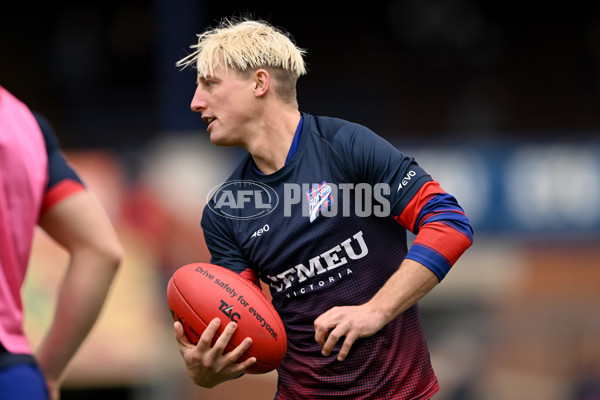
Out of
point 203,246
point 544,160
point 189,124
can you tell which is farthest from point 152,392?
point 544,160

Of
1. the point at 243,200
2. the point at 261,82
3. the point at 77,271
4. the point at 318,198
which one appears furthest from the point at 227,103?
the point at 77,271

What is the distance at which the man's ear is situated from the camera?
343cm

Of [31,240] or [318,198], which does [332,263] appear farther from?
[31,240]

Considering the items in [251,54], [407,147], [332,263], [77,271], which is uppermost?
[251,54]

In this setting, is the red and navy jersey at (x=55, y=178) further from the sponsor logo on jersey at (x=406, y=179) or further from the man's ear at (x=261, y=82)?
the sponsor logo on jersey at (x=406, y=179)

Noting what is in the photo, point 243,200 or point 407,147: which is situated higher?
point 243,200

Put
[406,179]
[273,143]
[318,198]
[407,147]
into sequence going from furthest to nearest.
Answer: [407,147] < [273,143] < [318,198] < [406,179]

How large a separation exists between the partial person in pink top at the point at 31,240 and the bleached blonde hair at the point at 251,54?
33.6 inches

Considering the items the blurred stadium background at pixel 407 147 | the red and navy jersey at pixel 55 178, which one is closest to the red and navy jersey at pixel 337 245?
the red and navy jersey at pixel 55 178

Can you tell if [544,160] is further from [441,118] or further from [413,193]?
[413,193]

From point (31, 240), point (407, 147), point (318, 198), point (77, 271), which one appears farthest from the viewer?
point (407, 147)

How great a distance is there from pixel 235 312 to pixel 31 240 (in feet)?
3.13

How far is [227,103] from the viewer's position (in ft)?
11.2

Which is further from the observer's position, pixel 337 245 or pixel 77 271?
pixel 337 245
